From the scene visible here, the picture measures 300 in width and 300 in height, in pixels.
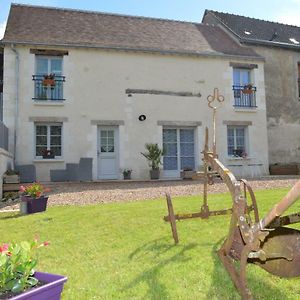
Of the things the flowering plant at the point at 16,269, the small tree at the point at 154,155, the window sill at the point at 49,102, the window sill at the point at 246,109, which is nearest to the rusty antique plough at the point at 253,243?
the flowering plant at the point at 16,269

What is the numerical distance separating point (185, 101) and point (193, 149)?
2.23 meters

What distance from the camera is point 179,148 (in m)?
15.7

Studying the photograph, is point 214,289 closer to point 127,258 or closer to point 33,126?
point 127,258

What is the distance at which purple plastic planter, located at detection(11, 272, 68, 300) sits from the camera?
1941 millimetres

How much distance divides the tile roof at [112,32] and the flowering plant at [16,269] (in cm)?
1365

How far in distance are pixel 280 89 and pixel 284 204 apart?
17.4m

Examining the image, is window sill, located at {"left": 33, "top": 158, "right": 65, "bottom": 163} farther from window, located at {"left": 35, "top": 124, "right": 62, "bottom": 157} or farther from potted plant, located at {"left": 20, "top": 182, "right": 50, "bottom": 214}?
potted plant, located at {"left": 20, "top": 182, "right": 50, "bottom": 214}

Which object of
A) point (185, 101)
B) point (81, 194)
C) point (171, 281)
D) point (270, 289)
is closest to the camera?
point (270, 289)

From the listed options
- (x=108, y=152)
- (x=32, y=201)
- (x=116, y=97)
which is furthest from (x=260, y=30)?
(x=32, y=201)

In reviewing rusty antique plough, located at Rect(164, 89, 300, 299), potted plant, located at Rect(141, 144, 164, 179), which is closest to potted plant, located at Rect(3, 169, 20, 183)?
potted plant, located at Rect(141, 144, 164, 179)

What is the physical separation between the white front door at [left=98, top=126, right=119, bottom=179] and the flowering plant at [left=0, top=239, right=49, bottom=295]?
41.2ft

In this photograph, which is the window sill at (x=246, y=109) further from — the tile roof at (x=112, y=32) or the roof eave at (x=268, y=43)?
the roof eave at (x=268, y=43)

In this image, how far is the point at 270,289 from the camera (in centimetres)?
291

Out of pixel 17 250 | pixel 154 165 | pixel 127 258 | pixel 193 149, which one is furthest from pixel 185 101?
pixel 17 250
